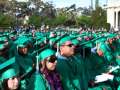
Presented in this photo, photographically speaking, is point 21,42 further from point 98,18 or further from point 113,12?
point 113,12

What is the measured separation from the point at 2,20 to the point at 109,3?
150 ft

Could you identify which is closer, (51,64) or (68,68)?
(51,64)

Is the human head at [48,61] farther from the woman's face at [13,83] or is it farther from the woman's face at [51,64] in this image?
the woman's face at [13,83]

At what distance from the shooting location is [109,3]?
4301 inches

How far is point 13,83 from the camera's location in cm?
667

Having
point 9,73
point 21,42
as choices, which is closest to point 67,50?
point 9,73

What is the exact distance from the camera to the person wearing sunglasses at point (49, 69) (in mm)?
7352

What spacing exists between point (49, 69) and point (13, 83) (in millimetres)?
812

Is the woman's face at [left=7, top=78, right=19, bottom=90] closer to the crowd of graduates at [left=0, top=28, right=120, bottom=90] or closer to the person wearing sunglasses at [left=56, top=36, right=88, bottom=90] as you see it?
the crowd of graduates at [left=0, top=28, right=120, bottom=90]

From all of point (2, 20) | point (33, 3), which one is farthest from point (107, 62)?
point (33, 3)

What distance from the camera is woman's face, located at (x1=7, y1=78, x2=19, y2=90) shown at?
6648 millimetres

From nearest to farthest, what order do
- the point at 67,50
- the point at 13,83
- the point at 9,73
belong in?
the point at 13,83 → the point at 9,73 → the point at 67,50

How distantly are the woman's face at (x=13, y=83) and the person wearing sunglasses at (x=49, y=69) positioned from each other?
0.70 metres

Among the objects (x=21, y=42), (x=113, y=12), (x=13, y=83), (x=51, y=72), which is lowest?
(x=113, y=12)
